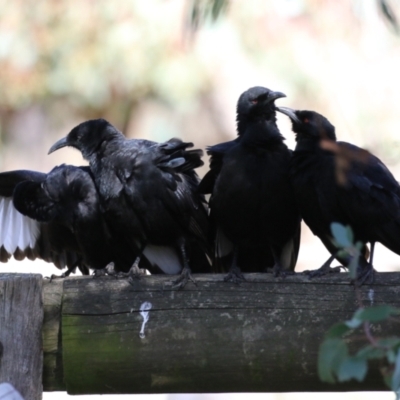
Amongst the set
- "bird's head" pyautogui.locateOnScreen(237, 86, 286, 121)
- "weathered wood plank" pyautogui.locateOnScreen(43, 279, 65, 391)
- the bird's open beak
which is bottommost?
"weathered wood plank" pyautogui.locateOnScreen(43, 279, 65, 391)

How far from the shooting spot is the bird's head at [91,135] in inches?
171

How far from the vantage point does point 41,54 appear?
7.29 metres

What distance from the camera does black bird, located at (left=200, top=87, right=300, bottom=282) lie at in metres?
3.84

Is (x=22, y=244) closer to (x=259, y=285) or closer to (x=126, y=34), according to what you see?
(x=259, y=285)

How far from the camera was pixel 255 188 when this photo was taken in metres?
3.84

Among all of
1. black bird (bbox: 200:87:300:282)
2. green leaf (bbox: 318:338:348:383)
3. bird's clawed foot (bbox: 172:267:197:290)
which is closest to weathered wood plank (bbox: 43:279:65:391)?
bird's clawed foot (bbox: 172:267:197:290)

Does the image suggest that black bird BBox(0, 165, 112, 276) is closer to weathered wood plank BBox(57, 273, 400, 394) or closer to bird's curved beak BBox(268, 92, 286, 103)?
bird's curved beak BBox(268, 92, 286, 103)

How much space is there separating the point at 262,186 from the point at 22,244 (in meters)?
1.73

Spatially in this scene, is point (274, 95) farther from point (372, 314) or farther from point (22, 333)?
point (372, 314)

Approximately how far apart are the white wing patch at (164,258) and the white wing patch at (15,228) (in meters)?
0.93

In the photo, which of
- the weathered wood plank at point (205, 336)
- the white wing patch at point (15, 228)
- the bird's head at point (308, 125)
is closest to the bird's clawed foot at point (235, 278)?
the weathered wood plank at point (205, 336)

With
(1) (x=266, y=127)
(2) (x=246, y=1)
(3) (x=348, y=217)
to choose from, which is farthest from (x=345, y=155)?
(2) (x=246, y=1)

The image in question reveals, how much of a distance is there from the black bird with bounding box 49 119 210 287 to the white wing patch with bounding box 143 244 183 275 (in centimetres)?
2

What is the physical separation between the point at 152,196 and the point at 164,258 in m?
0.50
